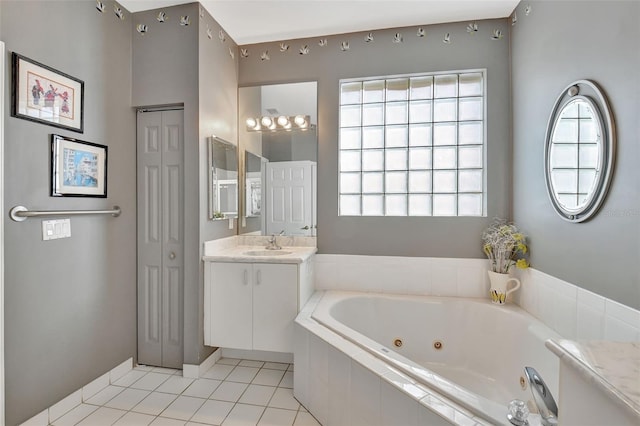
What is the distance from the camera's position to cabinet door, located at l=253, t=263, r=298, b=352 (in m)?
2.20

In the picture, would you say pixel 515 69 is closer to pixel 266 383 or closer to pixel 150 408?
pixel 266 383

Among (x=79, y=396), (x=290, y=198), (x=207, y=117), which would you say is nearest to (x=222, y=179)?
(x=207, y=117)

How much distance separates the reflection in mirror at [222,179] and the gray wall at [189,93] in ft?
0.21

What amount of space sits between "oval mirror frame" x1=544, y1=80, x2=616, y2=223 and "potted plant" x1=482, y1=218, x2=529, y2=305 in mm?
456

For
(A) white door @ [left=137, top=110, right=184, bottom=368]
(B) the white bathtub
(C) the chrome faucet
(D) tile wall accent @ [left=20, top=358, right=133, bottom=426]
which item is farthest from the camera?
(C) the chrome faucet

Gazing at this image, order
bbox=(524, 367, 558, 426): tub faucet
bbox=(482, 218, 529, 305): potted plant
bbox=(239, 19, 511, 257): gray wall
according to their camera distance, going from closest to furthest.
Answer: bbox=(524, 367, 558, 426): tub faucet < bbox=(482, 218, 529, 305): potted plant < bbox=(239, 19, 511, 257): gray wall

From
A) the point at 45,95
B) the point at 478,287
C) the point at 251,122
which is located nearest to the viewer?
the point at 45,95

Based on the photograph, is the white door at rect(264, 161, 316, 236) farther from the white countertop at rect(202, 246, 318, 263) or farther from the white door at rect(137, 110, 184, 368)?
the white door at rect(137, 110, 184, 368)

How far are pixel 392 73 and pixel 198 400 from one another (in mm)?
2795

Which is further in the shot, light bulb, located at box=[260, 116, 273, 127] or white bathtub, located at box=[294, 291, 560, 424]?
light bulb, located at box=[260, 116, 273, 127]

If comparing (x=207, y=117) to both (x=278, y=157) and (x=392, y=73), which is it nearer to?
(x=278, y=157)

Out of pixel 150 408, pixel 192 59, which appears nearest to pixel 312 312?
pixel 150 408

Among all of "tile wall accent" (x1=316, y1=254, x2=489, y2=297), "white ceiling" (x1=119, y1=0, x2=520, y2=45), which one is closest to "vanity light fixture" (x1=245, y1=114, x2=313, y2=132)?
"white ceiling" (x1=119, y1=0, x2=520, y2=45)

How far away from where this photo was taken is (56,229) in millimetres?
1762
